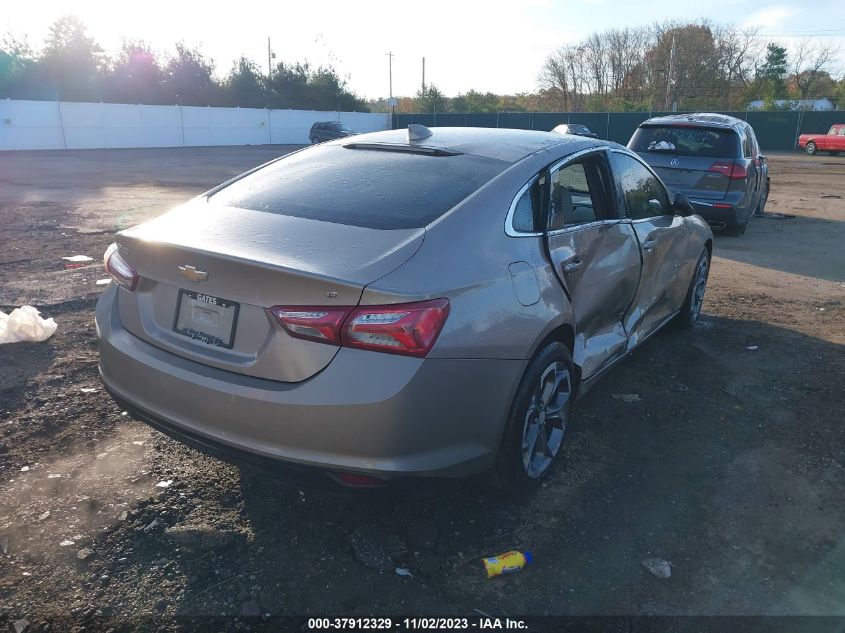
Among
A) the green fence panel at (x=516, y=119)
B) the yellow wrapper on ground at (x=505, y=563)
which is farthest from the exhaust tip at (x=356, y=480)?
the green fence panel at (x=516, y=119)

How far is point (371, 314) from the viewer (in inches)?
90.4

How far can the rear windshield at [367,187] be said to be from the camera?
2.83 m

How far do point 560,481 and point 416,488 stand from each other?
1.12m

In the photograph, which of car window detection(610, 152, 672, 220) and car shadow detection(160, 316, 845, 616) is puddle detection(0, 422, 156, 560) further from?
car window detection(610, 152, 672, 220)

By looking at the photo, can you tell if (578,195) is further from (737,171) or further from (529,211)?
(737,171)

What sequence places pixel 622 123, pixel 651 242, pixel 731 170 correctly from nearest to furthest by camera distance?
pixel 651 242, pixel 731 170, pixel 622 123

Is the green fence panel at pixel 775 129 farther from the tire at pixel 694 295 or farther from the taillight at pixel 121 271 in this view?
the taillight at pixel 121 271

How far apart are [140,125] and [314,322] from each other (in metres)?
43.0

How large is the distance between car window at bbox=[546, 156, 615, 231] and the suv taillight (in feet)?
3.82

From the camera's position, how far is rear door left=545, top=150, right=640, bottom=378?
10.8 feet

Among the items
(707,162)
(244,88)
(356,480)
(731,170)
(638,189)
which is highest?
(244,88)

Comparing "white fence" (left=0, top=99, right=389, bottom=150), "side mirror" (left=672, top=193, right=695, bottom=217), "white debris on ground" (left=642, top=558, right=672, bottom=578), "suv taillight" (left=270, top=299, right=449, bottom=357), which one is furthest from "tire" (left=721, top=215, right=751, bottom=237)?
"white fence" (left=0, top=99, right=389, bottom=150)

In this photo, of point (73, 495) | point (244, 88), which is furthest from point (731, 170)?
point (244, 88)

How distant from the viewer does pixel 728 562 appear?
2.74m
